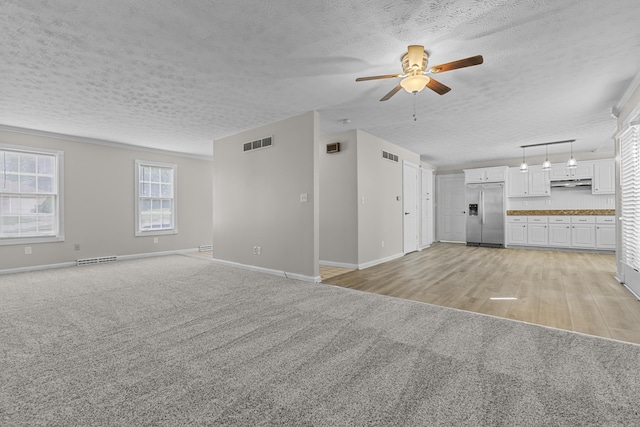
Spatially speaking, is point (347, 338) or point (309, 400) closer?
point (309, 400)

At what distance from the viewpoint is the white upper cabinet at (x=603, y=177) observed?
7145 mm

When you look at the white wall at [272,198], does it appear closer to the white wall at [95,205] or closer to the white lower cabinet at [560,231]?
the white wall at [95,205]

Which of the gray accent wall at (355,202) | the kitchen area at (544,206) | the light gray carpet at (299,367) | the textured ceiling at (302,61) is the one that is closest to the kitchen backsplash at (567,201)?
the kitchen area at (544,206)

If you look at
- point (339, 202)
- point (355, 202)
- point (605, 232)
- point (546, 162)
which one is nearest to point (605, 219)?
point (605, 232)

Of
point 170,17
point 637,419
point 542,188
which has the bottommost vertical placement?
point 637,419

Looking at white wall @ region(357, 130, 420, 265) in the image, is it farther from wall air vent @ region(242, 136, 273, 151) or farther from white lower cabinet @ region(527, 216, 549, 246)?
white lower cabinet @ region(527, 216, 549, 246)

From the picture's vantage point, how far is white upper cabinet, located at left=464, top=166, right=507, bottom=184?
841 centimetres

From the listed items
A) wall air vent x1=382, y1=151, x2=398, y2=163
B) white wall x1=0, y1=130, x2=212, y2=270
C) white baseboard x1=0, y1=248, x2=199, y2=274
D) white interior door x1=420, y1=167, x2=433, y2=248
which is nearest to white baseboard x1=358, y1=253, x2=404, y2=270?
white interior door x1=420, y1=167, x2=433, y2=248

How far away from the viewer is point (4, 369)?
1970 millimetres

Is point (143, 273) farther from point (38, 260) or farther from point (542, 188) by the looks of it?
point (542, 188)

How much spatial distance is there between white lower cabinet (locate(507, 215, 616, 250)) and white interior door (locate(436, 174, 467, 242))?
4.70 feet

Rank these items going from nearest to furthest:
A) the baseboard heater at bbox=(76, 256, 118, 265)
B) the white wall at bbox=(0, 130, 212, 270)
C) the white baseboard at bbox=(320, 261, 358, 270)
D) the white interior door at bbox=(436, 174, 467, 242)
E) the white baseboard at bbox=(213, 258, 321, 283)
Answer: the white baseboard at bbox=(213, 258, 321, 283) < the white baseboard at bbox=(320, 261, 358, 270) < the white wall at bbox=(0, 130, 212, 270) < the baseboard heater at bbox=(76, 256, 118, 265) < the white interior door at bbox=(436, 174, 467, 242)

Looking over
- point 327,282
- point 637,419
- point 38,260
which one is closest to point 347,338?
point 637,419

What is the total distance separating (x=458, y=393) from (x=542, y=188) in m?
8.34
